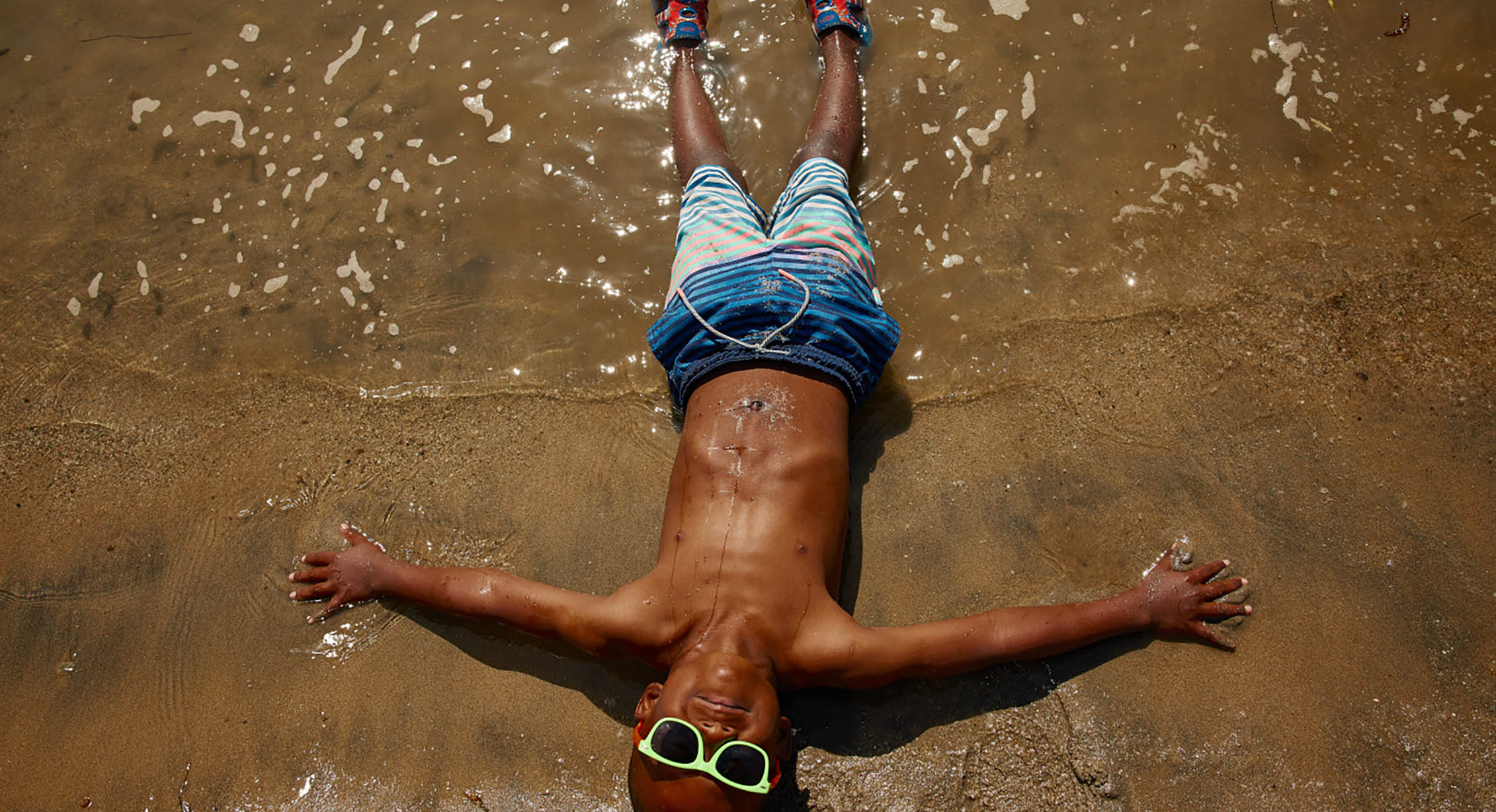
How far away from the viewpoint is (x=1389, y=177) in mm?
3816

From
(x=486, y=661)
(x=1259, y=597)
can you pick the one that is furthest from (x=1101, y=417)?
(x=486, y=661)

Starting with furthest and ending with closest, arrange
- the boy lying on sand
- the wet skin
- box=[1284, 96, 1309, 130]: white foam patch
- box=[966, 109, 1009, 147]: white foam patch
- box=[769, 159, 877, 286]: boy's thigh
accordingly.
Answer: box=[966, 109, 1009, 147]: white foam patch, box=[1284, 96, 1309, 130]: white foam patch, box=[769, 159, 877, 286]: boy's thigh, the wet skin, the boy lying on sand

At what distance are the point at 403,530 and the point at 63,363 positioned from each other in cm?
202

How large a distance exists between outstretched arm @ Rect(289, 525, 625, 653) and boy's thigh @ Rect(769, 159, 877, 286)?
1.69m

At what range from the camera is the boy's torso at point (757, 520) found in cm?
283

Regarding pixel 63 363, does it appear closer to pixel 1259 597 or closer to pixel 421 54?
pixel 421 54

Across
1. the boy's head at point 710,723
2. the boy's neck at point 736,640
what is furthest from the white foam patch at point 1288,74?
the boy's head at point 710,723

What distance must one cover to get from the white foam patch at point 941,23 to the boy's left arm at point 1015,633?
3.04m

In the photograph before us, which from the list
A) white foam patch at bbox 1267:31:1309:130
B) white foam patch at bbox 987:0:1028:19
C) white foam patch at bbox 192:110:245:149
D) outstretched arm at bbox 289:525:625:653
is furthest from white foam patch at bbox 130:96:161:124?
white foam patch at bbox 1267:31:1309:130

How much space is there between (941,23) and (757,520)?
10.2ft

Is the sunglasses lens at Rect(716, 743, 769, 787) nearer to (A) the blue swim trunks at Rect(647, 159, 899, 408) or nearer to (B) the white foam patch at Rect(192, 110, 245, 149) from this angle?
(A) the blue swim trunks at Rect(647, 159, 899, 408)

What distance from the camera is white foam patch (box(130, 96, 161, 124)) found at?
177 inches

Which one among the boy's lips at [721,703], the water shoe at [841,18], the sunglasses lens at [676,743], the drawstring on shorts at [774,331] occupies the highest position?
the water shoe at [841,18]

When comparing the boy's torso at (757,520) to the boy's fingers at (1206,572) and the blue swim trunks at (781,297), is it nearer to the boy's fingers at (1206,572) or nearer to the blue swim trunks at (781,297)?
the blue swim trunks at (781,297)
